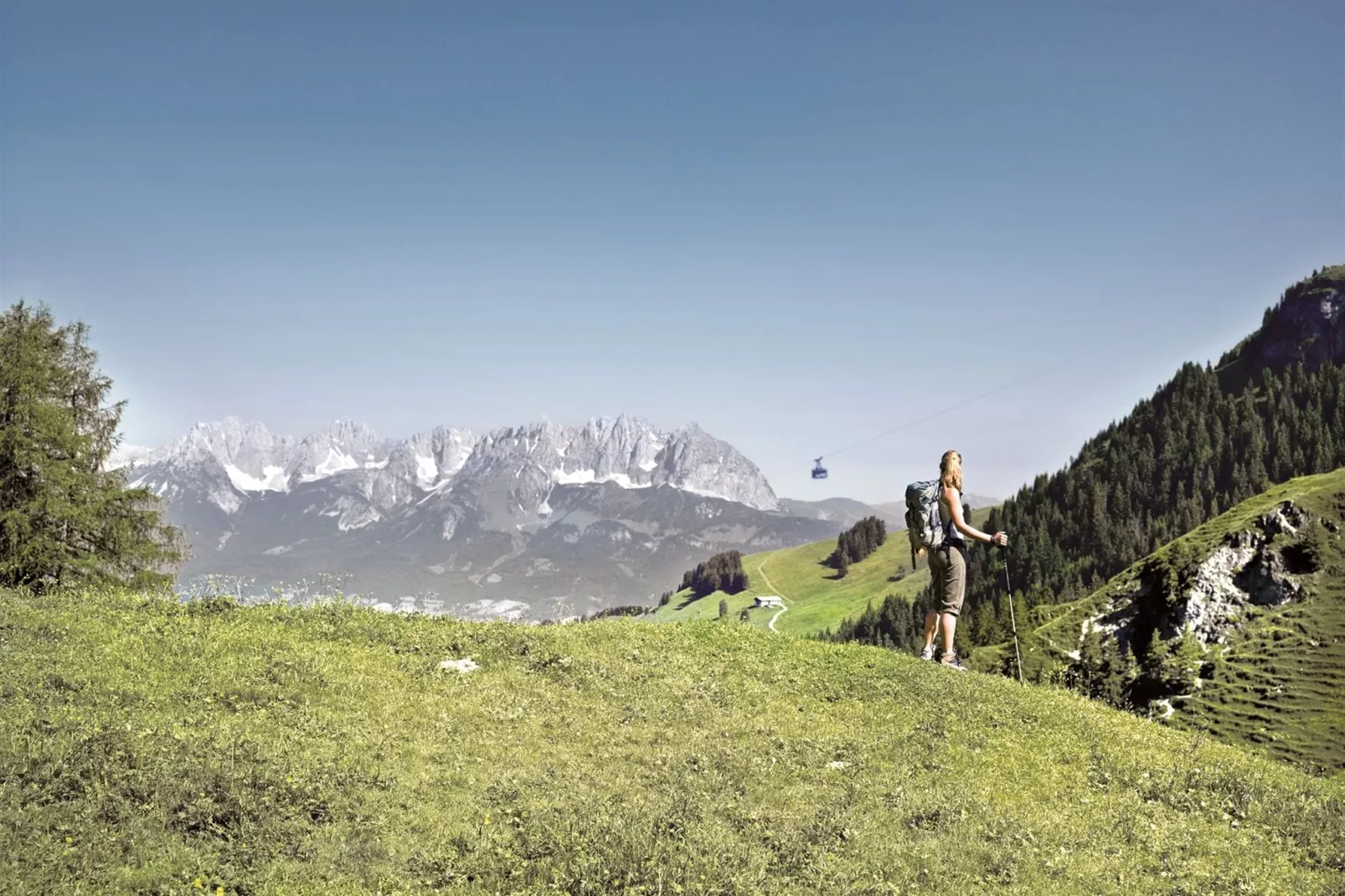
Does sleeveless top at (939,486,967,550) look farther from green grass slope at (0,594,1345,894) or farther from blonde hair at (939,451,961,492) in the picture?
green grass slope at (0,594,1345,894)

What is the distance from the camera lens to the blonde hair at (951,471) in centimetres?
2047

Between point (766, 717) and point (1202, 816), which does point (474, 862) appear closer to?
point (766, 717)

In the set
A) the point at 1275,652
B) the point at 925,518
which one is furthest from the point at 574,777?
the point at 1275,652

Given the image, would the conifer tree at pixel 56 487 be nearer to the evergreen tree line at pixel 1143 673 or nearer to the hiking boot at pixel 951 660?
the hiking boot at pixel 951 660

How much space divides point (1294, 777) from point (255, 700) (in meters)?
18.3

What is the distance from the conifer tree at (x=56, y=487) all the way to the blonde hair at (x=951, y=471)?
25.2 metres

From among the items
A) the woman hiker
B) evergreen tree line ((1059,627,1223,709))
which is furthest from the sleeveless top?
evergreen tree line ((1059,627,1223,709))

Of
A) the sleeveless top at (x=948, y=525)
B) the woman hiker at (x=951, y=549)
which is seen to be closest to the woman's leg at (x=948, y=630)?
the woman hiker at (x=951, y=549)

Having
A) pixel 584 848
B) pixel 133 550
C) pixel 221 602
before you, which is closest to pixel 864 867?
pixel 584 848

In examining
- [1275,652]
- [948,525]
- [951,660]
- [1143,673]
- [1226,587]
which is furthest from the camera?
[1226,587]

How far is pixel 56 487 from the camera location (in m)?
28.5

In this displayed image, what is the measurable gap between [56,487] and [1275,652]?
4786 cm

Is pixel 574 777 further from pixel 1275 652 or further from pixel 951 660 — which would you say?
pixel 1275 652

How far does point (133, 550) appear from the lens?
109ft
